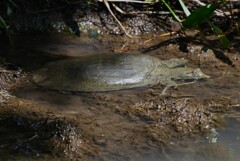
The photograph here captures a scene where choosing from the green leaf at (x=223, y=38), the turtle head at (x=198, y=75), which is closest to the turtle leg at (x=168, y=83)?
the turtle head at (x=198, y=75)

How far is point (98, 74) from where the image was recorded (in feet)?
12.4

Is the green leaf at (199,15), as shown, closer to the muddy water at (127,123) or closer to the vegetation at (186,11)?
the vegetation at (186,11)

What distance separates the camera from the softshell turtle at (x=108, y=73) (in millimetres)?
3727

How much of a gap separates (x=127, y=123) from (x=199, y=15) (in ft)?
5.39

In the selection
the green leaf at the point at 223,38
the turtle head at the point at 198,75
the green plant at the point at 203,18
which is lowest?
the turtle head at the point at 198,75

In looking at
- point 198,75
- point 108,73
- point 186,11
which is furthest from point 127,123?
point 186,11

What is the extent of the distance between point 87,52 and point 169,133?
1.56 metres

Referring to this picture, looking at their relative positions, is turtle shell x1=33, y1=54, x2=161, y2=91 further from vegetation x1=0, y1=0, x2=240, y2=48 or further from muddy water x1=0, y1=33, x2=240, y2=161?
vegetation x1=0, y1=0, x2=240, y2=48

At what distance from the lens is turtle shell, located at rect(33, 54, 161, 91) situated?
12.2 feet

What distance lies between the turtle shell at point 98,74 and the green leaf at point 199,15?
0.71 metres

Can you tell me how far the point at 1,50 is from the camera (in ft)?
14.2

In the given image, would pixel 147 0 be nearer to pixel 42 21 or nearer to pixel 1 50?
pixel 42 21

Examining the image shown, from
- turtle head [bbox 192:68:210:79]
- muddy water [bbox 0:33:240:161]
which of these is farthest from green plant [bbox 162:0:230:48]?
turtle head [bbox 192:68:210:79]

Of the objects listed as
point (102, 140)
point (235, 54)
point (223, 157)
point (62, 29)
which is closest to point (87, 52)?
point (62, 29)
